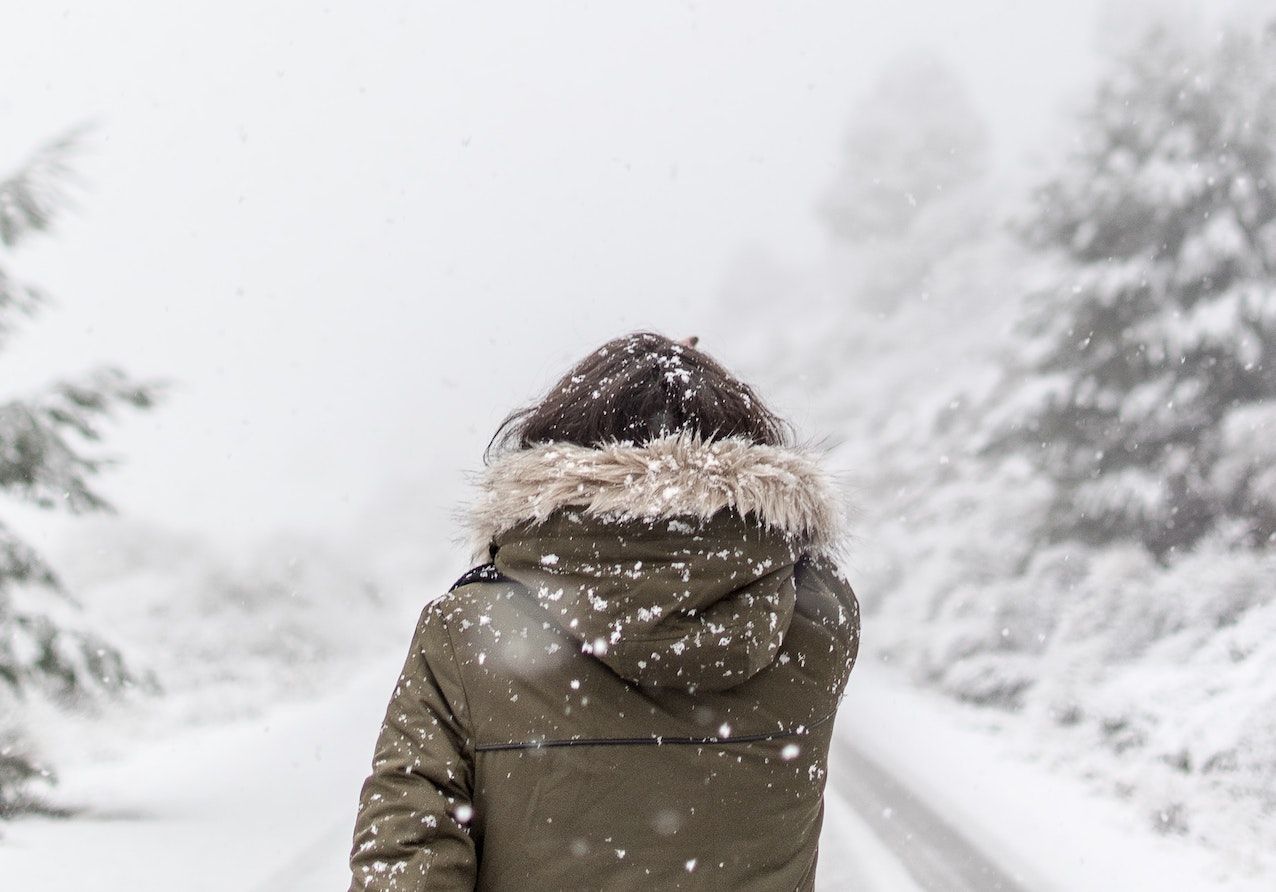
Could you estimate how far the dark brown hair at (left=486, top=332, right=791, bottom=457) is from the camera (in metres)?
1.46

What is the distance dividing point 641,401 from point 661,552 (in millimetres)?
293

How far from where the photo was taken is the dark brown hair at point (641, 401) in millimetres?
1465

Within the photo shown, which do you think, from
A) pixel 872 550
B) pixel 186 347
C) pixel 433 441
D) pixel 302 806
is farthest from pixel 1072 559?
pixel 186 347

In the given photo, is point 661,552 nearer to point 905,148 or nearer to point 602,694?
point 602,694

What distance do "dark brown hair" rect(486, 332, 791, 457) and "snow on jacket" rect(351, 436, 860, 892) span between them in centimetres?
12

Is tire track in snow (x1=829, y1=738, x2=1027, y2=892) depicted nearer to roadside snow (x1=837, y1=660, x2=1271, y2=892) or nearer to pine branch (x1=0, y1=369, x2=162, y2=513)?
roadside snow (x1=837, y1=660, x2=1271, y2=892)

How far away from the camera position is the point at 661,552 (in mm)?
1279

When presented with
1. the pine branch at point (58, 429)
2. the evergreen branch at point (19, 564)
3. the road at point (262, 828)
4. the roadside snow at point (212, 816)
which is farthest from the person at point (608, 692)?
the evergreen branch at point (19, 564)

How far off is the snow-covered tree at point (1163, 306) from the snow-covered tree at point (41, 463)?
430 inches

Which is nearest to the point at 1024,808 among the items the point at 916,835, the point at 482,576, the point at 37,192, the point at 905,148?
the point at 916,835

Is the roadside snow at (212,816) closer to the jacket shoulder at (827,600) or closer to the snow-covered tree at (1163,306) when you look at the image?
the jacket shoulder at (827,600)

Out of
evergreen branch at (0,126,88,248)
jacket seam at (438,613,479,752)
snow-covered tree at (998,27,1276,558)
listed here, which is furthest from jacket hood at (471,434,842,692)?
snow-covered tree at (998,27,1276,558)

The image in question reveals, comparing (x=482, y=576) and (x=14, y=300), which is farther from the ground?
(x=14, y=300)

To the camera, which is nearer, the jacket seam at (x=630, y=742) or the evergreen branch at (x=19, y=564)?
the jacket seam at (x=630, y=742)
